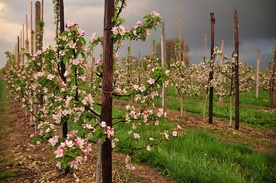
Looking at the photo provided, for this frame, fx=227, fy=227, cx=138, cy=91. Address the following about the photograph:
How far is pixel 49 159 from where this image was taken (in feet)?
18.1

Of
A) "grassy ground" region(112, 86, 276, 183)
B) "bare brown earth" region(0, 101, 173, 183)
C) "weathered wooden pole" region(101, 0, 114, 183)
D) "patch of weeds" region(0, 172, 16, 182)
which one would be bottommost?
"patch of weeds" region(0, 172, 16, 182)

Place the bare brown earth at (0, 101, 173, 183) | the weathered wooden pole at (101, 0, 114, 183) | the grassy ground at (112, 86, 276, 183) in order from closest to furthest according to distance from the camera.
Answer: the weathered wooden pole at (101, 0, 114, 183) < the grassy ground at (112, 86, 276, 183) < the bare brown earth at (0, 101, 173, 183)

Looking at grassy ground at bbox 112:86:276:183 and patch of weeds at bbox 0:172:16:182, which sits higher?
grassy ground at bbox 112:86:276:183

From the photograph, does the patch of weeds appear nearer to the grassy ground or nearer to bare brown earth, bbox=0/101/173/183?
bare brown earth, bbox=0/101/173/183

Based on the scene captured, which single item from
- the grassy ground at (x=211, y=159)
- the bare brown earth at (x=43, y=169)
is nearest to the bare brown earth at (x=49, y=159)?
the bare brown earth at (x=43, y=169)

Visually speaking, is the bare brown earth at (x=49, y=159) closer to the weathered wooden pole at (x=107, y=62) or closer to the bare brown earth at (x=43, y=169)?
the bare brown earth at (x=43, y=169)

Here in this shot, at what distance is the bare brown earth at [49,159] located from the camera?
4387 mm

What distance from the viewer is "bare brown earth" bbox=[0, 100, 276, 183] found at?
4.39m

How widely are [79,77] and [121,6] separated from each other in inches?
42.2

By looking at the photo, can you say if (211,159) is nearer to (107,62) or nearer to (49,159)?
(107,62)

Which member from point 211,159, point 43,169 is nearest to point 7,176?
point 43,169

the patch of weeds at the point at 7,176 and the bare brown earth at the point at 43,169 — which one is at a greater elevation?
the bare brown earth at the point at 43,169

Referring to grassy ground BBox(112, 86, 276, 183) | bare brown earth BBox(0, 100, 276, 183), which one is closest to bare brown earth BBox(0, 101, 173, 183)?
bare brown earth BBox(0, 100, 276, 183)

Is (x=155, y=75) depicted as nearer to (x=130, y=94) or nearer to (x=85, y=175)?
(x=130, y=94)
